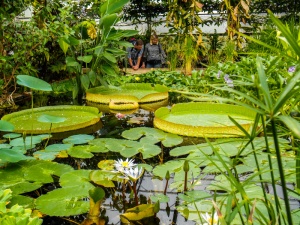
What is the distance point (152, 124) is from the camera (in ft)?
10.6

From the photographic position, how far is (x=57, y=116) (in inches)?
128

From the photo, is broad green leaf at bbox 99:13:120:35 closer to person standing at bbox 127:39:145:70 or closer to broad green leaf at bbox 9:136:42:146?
broad green leaf at bbox 9:136:42:146

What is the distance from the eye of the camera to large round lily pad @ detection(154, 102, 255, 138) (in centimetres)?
272

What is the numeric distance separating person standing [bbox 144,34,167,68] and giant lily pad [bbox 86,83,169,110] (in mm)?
3284

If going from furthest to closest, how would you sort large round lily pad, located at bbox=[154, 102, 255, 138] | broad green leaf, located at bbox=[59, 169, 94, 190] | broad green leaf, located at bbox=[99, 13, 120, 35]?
broad green leaf, located at bbox=[99, 13, 120, 35] → large round lily pad, located at bbox=[154, 102, 255, 138] → broad green leaf, located at bbox=[59, 169, 94, 190]

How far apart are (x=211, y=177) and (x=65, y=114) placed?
1774 millimetres

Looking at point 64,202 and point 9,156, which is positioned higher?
point 9,156

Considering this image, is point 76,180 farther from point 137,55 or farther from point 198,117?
point 137,55

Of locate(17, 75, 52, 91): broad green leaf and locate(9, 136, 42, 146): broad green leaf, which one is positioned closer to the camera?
locate(17, 75, 52, 91): broad green leaf

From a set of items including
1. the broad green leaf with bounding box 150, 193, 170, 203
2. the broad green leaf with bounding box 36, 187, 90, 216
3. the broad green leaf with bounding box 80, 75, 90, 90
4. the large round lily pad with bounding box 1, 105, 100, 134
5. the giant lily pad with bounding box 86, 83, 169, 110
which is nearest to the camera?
the broad green leaf with bounding box 36, 187, 90, 216

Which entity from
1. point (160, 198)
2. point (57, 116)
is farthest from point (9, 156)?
point (57, 116)

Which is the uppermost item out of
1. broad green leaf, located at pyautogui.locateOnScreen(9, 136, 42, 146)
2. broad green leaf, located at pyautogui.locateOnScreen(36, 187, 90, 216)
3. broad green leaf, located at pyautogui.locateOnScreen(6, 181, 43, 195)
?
broad green leaf, located at pyautogui.locateOnScreen(9, 136, 42, 146)

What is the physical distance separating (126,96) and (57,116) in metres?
0.89

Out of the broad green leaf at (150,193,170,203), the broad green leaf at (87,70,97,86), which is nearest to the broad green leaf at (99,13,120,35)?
the broad green leaf at (87,70,97,86)
